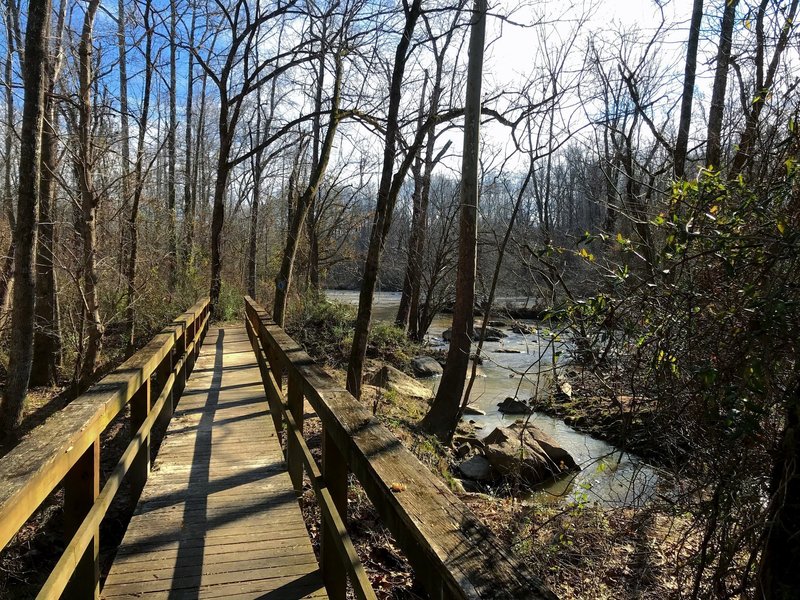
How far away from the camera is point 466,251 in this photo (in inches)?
393

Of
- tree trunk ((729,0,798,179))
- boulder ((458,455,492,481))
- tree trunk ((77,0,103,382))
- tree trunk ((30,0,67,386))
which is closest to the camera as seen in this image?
tree trunk ((729,0,798,179))

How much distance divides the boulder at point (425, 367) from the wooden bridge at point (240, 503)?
1084 centimetres

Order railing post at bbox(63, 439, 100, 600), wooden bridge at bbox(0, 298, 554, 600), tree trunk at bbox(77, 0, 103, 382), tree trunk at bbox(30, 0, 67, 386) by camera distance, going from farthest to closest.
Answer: tree trunk at bbox(30, 0, 67, 386), tree trunk at bbox(77, 0, 103, 382), railing post at bbox(63, 439, 100, 600), wooden bridge at bbox(0, 298, 554, 600)

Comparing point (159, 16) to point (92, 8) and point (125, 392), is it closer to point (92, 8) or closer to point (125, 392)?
point (92, 8)

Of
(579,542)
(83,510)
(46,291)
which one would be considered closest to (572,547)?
(579,542)

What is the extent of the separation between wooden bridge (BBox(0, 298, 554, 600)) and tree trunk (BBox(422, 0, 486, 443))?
15.0 feet

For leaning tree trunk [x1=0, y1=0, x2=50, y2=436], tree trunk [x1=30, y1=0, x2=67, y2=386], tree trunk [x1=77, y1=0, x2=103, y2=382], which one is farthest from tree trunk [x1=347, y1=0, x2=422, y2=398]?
tree trunk [x1=30, y1=0, x2=67, y2=386]

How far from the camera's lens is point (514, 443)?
9.27 m

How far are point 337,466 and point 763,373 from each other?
1967mm

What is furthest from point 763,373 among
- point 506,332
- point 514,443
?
point 506,332

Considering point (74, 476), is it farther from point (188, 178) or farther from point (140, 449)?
point (188, 178)

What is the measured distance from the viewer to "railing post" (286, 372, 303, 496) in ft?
13.4

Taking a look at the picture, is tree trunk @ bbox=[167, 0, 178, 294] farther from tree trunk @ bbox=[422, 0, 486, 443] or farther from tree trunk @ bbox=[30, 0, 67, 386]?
tree trunk @ bbox=[422, 0, 486, 443]

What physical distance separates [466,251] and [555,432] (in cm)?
442
